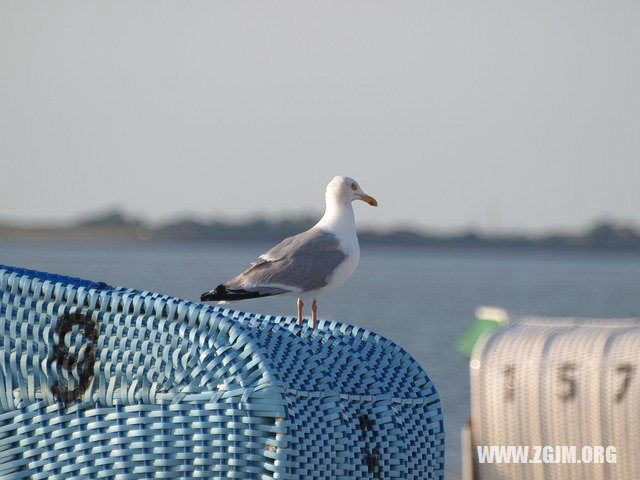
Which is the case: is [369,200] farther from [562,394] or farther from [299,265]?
[562,394]

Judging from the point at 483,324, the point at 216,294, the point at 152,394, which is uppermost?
the point at 483,324

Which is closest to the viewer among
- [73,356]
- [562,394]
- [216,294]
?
[73,356]

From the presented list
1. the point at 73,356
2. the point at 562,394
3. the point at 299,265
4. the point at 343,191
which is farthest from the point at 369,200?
the point at 73,356

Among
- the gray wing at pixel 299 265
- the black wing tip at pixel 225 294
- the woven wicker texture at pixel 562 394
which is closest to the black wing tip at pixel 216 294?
the black wing tip at pixel 225 294

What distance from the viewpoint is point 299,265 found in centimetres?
598

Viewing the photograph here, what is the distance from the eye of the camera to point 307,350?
4.21 m

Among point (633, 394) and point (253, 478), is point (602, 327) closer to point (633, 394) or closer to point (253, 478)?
point (633, 394)

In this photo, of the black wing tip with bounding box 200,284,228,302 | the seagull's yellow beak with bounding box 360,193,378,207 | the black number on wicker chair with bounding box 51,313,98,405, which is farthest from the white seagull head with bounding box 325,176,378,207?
the black number on wicker chair with bounding box 51,313,98,405

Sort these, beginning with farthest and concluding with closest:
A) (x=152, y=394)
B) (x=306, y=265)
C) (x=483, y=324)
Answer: (x=483, y=324) → (x=306, y=265) → (x=152, y=394)

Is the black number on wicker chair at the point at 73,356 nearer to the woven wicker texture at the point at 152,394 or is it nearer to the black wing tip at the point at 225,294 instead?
the woven wicker texture at the point at 152,394

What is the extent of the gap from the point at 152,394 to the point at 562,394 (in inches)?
170

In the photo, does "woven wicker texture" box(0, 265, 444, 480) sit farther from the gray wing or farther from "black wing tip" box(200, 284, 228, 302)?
the gray wing

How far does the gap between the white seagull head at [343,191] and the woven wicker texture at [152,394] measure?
2232 mm

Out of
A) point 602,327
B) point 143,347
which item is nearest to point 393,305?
point 602,327
